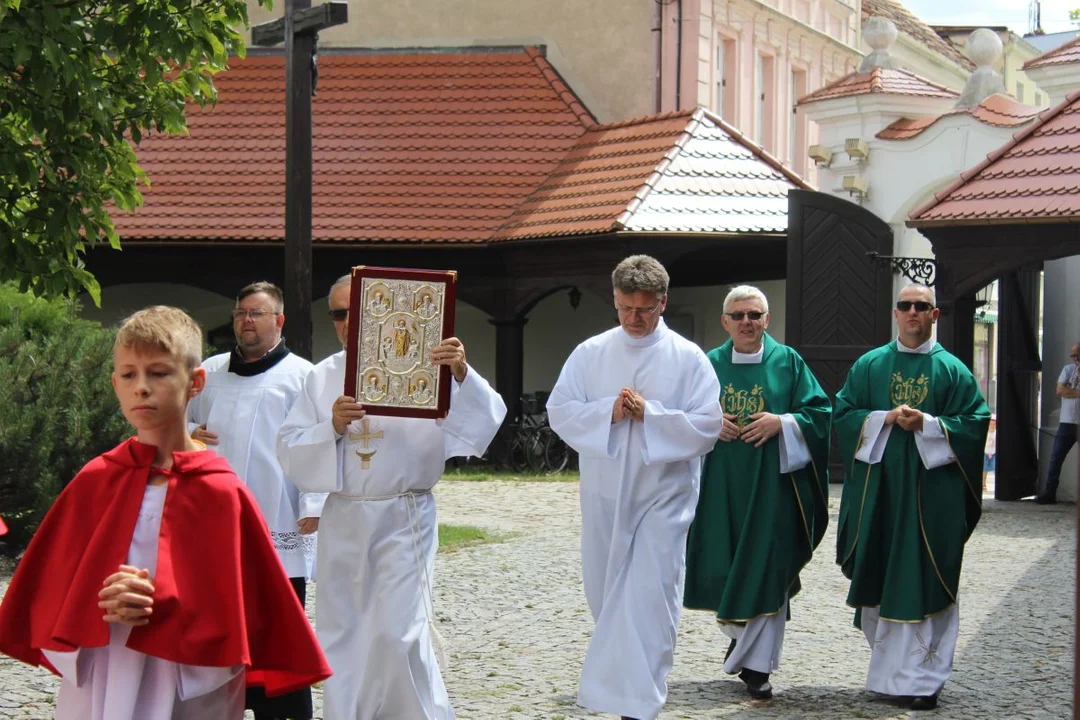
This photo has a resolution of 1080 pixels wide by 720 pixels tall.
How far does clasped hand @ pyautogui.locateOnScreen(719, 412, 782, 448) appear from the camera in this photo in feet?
26.0

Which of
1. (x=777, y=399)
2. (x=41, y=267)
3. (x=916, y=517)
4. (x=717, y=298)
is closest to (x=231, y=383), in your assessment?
(x=41, y=267)

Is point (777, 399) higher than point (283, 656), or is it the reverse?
point (777, 399)

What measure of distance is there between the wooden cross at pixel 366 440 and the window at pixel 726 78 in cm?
2227

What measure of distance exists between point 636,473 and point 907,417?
58.7 inches

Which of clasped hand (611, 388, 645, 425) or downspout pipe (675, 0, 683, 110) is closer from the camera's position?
clasped hand (611, 388, 645, 425)

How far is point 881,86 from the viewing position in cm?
2016

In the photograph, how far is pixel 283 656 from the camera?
→ 420 cm

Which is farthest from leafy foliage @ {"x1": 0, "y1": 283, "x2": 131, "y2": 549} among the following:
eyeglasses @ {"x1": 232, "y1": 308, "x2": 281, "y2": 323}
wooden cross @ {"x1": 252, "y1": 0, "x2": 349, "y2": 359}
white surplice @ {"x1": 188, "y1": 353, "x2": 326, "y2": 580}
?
eyeglasses @ {"x1": 232, "y1": 308, "x2": 281, "y2": 323}

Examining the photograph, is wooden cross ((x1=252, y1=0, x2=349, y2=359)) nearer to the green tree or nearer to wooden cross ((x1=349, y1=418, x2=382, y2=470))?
the green tree

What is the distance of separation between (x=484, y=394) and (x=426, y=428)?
0.25m

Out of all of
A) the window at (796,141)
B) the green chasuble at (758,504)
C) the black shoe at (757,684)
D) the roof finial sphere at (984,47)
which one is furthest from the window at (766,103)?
the black shoe at (757,684)

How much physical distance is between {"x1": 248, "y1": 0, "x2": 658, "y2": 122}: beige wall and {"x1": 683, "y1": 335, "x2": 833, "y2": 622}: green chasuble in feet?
56.9

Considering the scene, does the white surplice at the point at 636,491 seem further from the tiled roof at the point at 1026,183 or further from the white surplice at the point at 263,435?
the tiled roof at the point at 1026,183

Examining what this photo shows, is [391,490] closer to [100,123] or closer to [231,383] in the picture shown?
[231,383]
